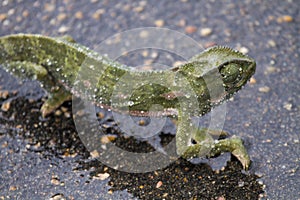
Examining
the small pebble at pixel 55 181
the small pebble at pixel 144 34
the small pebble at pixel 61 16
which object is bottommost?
the small pebble at pixel 55 181

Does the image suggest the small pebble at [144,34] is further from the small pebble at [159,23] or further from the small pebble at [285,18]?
the small pebble at [285,18]

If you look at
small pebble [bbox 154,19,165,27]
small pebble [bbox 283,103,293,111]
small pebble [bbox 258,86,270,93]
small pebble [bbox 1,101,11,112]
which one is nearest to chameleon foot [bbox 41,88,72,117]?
small pebble [bbox 1,101,11,112]

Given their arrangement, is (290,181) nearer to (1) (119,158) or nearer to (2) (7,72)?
(1) (119,158)

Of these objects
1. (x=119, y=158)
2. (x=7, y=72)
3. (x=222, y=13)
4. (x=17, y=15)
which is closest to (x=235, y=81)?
(x=119, y=158)

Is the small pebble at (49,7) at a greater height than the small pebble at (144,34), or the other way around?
the small pebble at (49,7)

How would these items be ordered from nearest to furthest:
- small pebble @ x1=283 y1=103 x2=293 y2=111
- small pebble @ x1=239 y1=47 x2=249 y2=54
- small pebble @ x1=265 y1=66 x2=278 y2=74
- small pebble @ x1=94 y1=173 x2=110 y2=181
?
small pebble @ x1=94 y1=173 x2=110 y2=181 → small pebble @ x1=283 y1=103 x2=293 y2=111 → small pebble @ x1=265 y1=66 x2=278 y2=74 → small pebble @ x1=239 y1=47 x2=249 y2=54

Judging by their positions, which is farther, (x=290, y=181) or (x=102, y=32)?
(x=102, y=32)

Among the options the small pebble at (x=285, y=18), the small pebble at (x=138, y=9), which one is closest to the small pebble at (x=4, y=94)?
the small pebble at (x=138, y=9)

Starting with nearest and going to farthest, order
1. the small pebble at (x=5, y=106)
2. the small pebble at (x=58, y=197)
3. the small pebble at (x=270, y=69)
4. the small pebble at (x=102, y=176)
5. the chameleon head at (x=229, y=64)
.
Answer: the chameleon head at (x=229, y=64) < the small pebble at (x=58, y=197) < the small pebble at (x=102, y=176) < the small pebble at (x=5, y=106) < the small pebble at (x=270, y=69)

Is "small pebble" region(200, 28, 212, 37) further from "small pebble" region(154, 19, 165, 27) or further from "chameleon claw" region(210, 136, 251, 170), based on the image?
"chameleon claw" region(210, 136, 251, 170)
